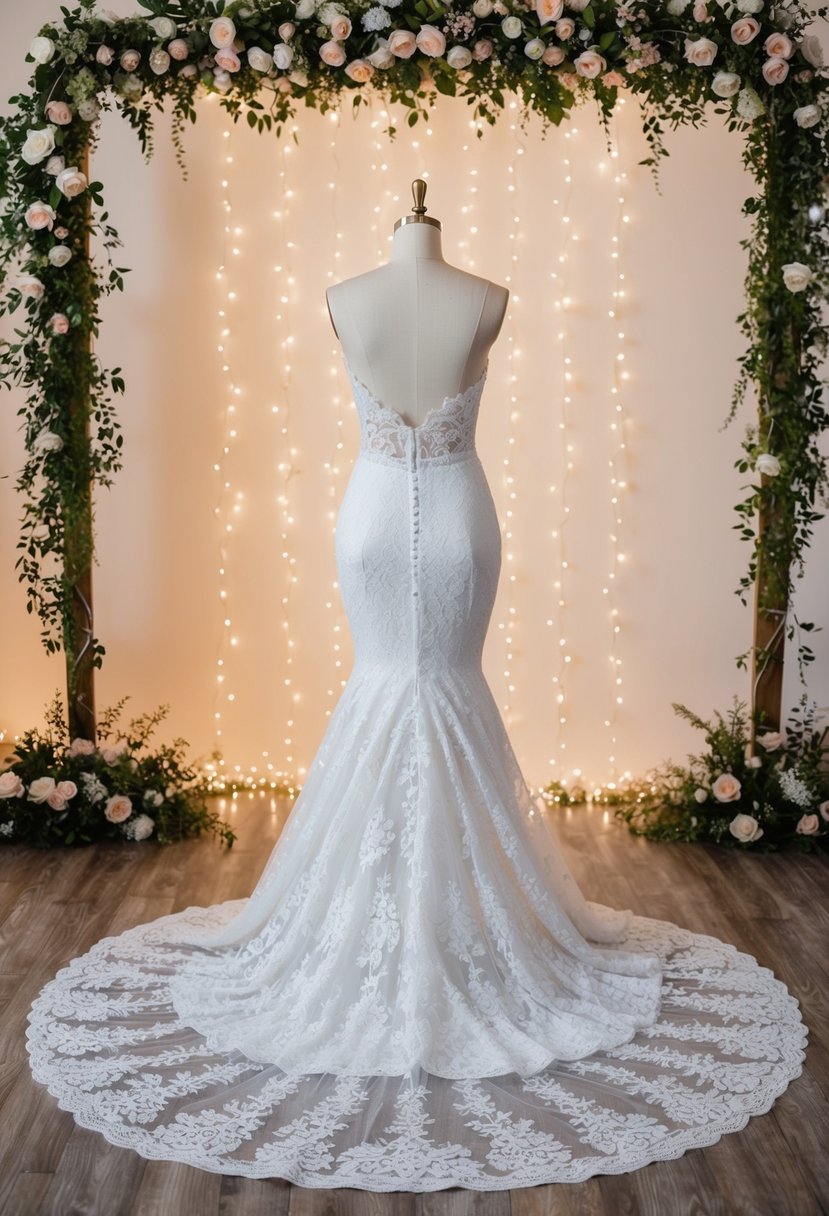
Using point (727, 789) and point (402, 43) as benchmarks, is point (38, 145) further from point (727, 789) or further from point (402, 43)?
point (727, 789)

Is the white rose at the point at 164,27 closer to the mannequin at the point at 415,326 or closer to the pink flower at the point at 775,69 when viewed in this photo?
the mannequin at the point at 415,326

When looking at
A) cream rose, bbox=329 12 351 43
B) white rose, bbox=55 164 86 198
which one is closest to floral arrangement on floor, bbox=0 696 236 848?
white rose, bbox=55 164 86 198

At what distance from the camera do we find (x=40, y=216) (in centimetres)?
374

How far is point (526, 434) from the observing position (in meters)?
4.58

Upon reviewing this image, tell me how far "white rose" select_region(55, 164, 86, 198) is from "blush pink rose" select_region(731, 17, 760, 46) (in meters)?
2.06

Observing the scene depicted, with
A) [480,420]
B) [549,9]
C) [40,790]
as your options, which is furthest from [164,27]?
[40,790]

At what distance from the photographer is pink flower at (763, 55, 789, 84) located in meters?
3.61

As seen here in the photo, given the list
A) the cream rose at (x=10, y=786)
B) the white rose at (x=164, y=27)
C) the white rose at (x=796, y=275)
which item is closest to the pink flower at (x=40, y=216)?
the white rose at (x=164, y=27)

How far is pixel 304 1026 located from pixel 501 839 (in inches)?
23.3

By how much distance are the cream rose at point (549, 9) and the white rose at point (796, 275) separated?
1041 mm

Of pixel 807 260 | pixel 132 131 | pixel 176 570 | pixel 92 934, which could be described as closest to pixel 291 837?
pixel 92 934

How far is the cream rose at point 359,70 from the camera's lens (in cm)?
369

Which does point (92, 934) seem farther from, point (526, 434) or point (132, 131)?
point (132, 131)

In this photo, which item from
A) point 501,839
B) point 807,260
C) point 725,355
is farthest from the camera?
point 725,355
